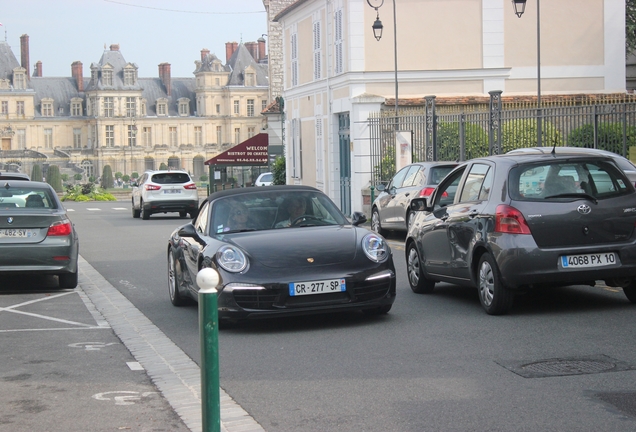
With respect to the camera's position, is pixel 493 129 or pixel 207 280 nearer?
pixel 207 280

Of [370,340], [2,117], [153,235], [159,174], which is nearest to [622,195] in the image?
[370,340]

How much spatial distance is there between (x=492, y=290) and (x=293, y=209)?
7.28 feet

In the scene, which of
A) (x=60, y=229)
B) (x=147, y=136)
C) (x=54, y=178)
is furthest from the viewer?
(x=147, y=136)

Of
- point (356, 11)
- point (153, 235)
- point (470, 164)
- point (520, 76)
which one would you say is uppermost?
point (356, 11)

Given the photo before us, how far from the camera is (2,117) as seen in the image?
13862 cm

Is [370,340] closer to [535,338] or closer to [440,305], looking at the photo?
[535,338]

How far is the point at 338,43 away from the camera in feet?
106

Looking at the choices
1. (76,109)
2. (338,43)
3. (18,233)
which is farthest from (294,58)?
(76,109)

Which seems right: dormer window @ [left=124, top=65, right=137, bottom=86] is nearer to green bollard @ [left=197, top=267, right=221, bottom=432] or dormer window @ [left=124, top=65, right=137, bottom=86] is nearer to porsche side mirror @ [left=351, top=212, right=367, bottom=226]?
porsche side mirror @ [left=351, top=212, right=367, bottom=226]

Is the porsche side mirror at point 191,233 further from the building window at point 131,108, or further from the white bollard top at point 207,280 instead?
the building window at point 131,108

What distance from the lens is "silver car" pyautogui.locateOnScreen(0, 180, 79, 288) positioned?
1309 centimetres

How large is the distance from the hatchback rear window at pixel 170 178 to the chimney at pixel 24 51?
112 meters

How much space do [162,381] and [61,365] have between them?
122 cm

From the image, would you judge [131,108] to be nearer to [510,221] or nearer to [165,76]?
[165,76]
